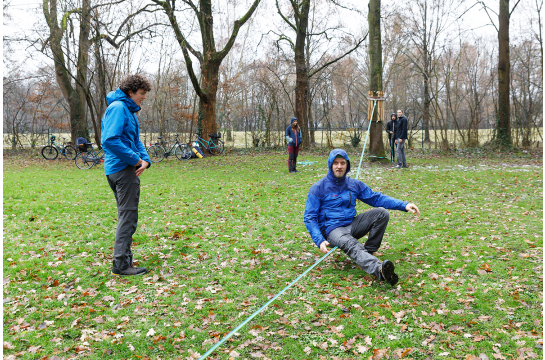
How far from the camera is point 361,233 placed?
4.38 m

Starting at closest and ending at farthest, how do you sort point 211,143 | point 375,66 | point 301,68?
point 375,66 < point 211,143 < point 301,68

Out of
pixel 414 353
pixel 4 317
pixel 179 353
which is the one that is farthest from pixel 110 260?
pixel 414 353

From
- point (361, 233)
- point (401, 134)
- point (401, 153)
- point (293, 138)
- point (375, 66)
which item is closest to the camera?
point (361, 233)

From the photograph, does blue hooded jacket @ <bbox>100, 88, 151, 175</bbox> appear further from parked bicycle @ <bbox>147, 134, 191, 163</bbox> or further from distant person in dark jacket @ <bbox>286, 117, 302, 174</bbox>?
parked bicycle @ <bbox>147, 134, 191, 163</bbox>

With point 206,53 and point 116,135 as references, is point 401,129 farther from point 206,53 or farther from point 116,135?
point 116,135

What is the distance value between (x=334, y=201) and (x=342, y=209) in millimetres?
134

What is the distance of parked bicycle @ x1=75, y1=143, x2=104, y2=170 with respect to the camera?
15.0 meters

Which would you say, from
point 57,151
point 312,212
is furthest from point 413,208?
point 57,151

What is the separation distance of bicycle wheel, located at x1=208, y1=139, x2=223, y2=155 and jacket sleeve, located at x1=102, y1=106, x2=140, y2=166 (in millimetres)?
14002

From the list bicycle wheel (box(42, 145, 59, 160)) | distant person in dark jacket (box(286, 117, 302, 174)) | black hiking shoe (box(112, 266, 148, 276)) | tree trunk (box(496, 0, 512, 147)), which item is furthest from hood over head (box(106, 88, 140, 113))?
tree trunk (box(496, 0, 512, 147))

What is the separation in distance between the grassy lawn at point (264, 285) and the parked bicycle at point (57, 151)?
10565mm

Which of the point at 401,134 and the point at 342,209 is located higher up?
the point at 401,134

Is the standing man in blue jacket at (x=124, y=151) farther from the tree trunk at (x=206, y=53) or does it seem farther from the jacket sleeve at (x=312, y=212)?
the tree trunk at (x=206, y=53)

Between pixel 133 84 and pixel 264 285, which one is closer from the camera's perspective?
pixel 133 84
